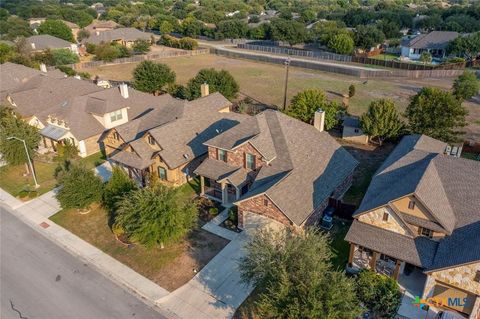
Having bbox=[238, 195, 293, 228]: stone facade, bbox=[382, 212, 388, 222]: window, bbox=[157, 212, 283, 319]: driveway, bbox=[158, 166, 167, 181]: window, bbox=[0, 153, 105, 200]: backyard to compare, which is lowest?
bbox=[0, 153, 105, 200]: backyard

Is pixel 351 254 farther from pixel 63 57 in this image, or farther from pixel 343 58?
pixel 63 57

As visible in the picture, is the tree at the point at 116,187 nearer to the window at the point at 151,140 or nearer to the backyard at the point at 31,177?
the window at the point at 151,140

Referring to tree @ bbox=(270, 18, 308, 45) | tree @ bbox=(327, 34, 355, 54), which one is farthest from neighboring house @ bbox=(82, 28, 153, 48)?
tree @ bbox=(327, 34, 355, 54)

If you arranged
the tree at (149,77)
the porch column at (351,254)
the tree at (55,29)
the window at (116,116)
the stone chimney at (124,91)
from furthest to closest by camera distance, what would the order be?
the tree at (55,29), the tree at (149,77), the stone chimney at (124,91), the window at (116,116), the porch column at (351,254)

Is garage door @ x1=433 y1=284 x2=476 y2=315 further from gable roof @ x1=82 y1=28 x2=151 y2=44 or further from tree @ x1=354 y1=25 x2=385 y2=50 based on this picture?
gable roof @ x1=82 y1=28 x2=151 y2=44

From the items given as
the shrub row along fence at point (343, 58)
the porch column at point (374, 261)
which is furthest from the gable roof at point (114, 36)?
the porch column at point (374, 261)
